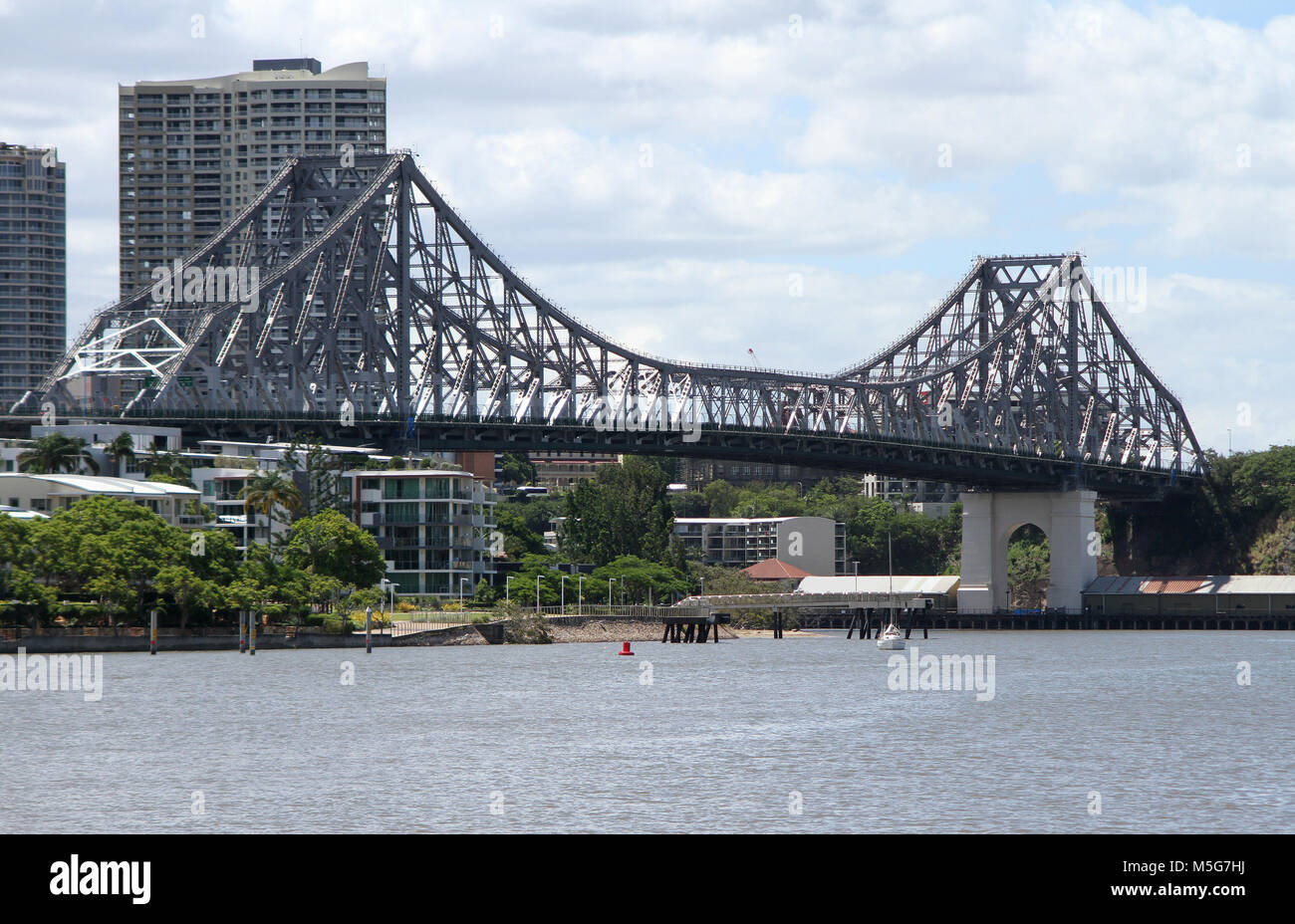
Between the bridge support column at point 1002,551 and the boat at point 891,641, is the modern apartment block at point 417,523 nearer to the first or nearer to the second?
the boat at point 891,641

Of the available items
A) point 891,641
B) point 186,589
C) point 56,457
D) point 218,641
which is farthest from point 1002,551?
point 186,589

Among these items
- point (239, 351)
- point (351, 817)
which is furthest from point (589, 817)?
point (239, 351)

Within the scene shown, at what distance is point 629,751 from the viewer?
5538 centimetres

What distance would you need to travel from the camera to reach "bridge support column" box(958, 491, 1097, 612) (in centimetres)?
16888

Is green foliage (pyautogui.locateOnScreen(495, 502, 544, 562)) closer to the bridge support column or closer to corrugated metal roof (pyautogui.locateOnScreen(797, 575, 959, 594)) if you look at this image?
corrugated metal roof (pyautogui.locateOnScreen(797, 575, 959, 594))

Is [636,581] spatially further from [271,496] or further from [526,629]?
[271,496]

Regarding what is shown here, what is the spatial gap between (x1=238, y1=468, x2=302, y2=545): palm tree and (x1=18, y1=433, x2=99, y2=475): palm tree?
9786 millimetres

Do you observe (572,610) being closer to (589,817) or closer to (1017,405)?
(1017,405)

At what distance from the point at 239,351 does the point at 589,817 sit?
334 feet

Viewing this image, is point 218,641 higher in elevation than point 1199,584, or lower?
lower

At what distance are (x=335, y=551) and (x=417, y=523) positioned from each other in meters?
18.2

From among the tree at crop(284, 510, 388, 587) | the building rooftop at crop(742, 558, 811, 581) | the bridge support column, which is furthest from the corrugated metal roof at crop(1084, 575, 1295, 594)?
the tree at crop(284, 510, 388, 587)

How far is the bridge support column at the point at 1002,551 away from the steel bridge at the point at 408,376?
2.29m

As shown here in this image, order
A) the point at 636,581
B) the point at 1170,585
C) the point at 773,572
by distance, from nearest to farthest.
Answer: the point at 636,581 < the point at 1170,585 < the point at 773,572
